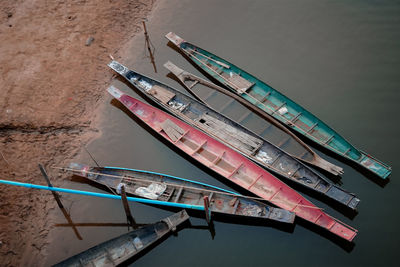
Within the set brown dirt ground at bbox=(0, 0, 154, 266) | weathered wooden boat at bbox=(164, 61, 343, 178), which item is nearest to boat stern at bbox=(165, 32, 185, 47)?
weathered wooden boat at bbox=(164, 61, 343, 178)

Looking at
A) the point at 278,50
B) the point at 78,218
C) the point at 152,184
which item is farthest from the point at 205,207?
the point at 278,50

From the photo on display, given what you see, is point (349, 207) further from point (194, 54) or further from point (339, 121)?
point (194, 54)

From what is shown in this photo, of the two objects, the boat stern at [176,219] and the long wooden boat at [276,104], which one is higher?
the long wooden boat at [276,104]

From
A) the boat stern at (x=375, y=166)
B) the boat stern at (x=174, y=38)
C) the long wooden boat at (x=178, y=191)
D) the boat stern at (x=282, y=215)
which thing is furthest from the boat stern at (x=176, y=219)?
the boat stern at (x=174, y=38)

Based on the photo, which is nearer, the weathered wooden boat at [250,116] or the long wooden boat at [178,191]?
the long wooden boat at [178,191]

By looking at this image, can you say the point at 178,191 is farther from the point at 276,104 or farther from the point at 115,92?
the point at 276,104

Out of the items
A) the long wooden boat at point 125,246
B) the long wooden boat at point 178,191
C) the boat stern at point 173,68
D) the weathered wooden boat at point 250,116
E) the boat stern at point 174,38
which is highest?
the boat stern at point 174,38

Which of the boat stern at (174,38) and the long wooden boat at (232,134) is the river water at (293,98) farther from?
the long wooden boat at (232,134)

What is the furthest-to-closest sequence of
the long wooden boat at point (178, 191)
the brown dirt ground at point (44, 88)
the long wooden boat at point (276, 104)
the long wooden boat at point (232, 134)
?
the long wooden boat at point (276, 104)
the brown dirt ground at point (44, 88)
the long wooden boat at point (232, 134)
the long wooden boat at point (178, 191)
